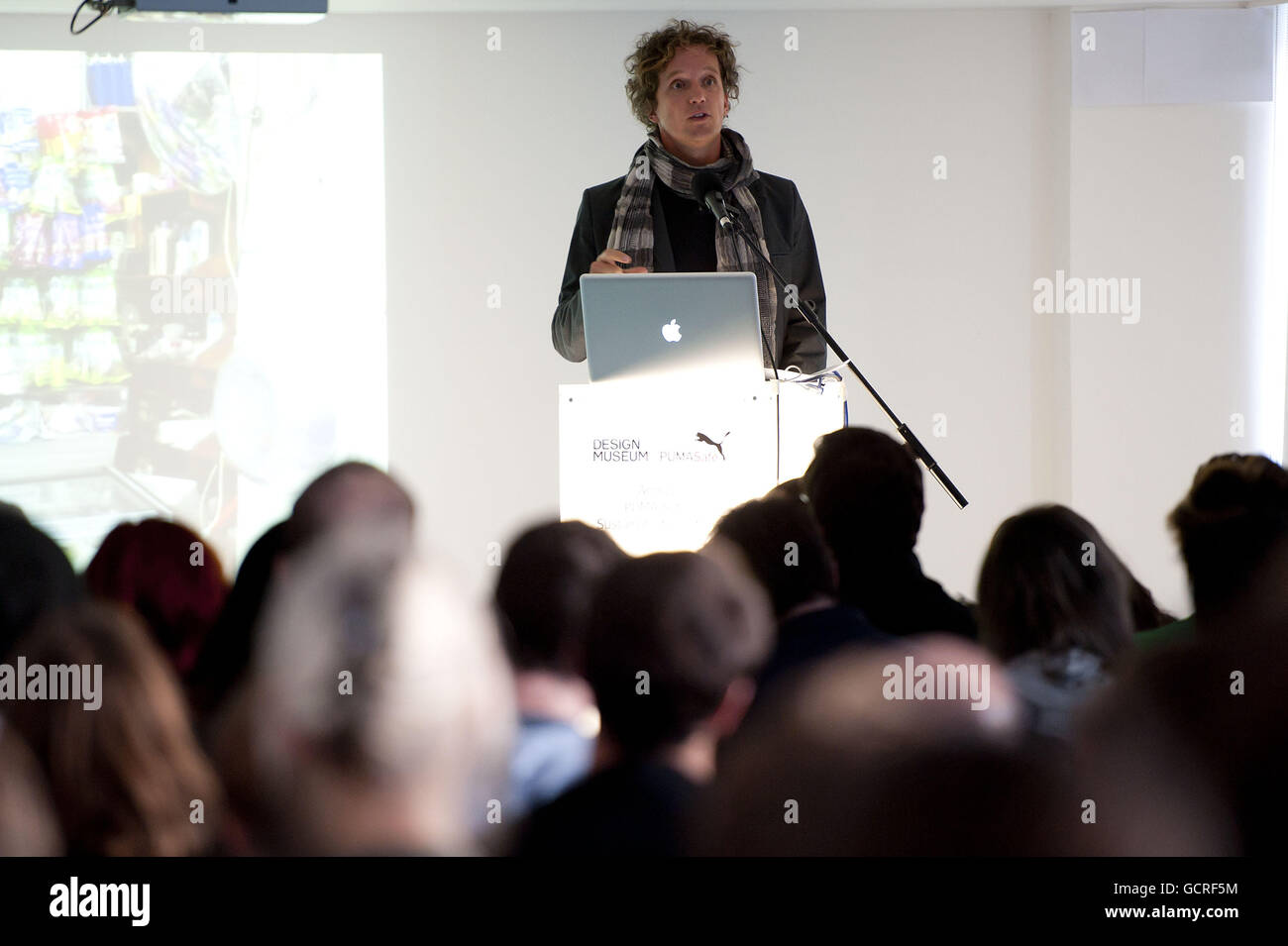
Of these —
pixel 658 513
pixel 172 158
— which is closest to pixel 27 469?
pixel 172 158

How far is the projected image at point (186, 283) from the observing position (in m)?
5.23

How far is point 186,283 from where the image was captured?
5.32 meters

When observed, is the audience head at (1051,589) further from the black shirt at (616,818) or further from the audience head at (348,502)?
the audience head at (348,502)

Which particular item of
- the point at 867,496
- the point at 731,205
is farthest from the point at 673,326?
the point at 867,496

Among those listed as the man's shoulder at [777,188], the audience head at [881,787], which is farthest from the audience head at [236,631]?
the man's shoulder at [777,188]

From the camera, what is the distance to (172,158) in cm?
527

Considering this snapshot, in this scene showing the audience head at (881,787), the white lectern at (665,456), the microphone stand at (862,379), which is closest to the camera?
the audience head at (881,787)

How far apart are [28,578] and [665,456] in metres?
1.24

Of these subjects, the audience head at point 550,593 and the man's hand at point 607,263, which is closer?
the audience head at point 550,593

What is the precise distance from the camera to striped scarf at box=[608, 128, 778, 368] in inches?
122

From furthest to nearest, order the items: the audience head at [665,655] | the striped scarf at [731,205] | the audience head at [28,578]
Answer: the striped scarf at [731,205] → the audience head at [28,578] → the audience head at [665,655]

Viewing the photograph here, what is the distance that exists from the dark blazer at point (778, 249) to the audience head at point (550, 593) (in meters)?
1.46

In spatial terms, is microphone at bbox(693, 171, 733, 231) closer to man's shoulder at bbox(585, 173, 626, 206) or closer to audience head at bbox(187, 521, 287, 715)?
man's shoulder at bbox(585, 173, 626, 206)

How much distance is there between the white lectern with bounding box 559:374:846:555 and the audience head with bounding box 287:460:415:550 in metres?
0.72
